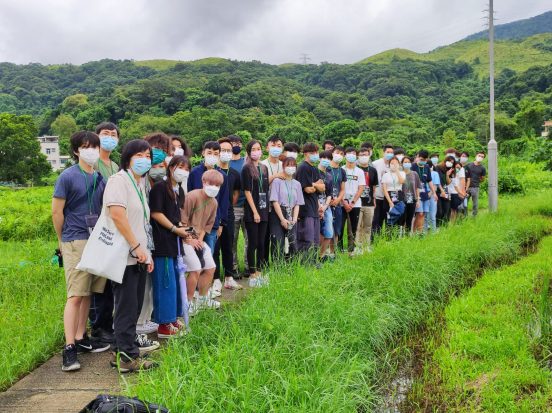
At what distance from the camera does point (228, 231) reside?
5.44 meters

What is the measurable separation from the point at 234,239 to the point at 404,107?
6211 centimetres

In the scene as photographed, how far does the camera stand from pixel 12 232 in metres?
11.3

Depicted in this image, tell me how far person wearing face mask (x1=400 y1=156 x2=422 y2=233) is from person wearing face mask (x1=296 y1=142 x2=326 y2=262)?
2.30 meters

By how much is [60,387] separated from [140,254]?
104 centimetres

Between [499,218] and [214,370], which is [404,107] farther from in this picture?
[214,370]

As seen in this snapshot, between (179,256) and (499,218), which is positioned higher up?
(179,256)

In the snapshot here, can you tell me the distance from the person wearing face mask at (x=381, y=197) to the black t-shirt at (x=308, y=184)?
6.51 feet

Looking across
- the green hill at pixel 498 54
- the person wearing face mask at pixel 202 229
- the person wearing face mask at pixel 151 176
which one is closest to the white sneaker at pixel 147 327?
the person wearing face mask at pixel 151 176

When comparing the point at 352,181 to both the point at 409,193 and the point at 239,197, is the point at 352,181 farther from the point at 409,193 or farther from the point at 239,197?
the point at 239,197

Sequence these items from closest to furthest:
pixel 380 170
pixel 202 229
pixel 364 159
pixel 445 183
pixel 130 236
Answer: pixel 130 236
pixel 202 229
pixel 364 159
pixel 380 170
pixel 445 183

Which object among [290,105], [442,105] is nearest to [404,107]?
[442,105]

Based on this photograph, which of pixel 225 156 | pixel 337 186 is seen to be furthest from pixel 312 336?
pixel 337 186

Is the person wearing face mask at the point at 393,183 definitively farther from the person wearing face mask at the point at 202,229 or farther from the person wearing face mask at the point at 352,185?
the person wearing face mask at the point at 202,229

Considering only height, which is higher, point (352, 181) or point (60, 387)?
point (352, 181)
